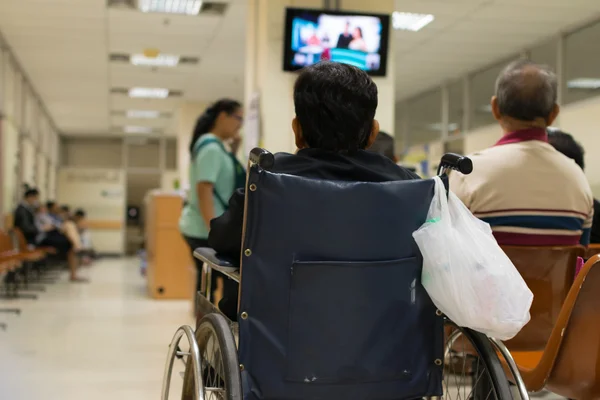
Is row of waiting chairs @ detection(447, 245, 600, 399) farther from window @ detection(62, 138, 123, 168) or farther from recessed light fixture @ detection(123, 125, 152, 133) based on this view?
window @ detection(62, 138, 123, 168)

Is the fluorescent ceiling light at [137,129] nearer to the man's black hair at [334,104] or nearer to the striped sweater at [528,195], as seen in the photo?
the striped sweater at [528,195]

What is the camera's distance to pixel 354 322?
1470 millimetres

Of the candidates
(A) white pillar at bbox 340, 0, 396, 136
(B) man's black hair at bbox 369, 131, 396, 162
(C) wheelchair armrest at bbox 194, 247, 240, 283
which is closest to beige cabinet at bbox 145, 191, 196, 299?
(A) white pillar at bbox 340, 0, 396, 136

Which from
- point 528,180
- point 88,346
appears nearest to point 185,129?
point 88,346

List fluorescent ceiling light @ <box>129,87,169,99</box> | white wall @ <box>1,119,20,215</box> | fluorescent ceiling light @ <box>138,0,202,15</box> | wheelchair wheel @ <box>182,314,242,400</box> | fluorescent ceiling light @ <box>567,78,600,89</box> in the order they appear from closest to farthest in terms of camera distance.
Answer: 1. wheelchair wheel @ <box>182,314,242,400</box>
2. fluorescent ceiling light @ <box>138,0,202,15</box>
3. fluorescent ceiling light @ <box>567,78,600,89</box>
4. white wall @ <box>1,119,20,215</box>
5. fluorescent ceiling light @ <box>129,87,169,99</box>

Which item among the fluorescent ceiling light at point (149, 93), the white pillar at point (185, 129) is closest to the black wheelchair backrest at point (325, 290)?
the fluorescent ceiling light at point (149, 93)

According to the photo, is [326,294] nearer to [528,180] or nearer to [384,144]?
[528,180]

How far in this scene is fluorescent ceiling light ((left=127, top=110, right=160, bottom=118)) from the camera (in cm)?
1541

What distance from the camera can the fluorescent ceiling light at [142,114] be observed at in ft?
50.6

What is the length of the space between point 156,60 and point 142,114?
18.1ft

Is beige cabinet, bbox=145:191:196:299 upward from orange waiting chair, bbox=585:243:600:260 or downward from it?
downward

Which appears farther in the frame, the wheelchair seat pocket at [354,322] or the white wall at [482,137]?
the white wall at [482,137]

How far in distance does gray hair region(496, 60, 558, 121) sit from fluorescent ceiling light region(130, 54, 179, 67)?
8417mm

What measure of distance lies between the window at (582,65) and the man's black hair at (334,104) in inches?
268
